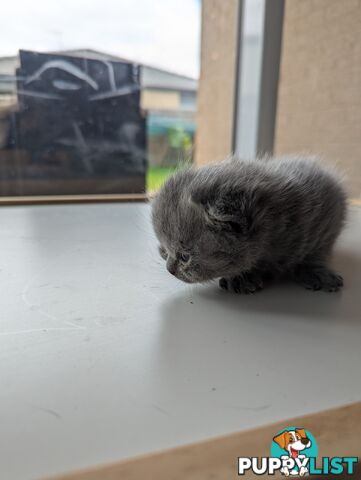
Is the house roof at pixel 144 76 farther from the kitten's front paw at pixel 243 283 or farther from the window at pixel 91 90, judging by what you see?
the kitten's front paw at pixel 243 283

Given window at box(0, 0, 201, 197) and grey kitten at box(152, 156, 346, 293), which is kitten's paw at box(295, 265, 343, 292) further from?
window at box(0, 0, 201, 197)

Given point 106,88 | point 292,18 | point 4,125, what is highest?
point 292,18

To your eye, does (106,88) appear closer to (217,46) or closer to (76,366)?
(217,46)

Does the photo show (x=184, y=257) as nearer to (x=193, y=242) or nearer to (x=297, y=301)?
(x=193, y=242)

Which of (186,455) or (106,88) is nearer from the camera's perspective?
(186,455)

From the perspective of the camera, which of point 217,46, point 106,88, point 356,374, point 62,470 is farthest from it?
point 217,46

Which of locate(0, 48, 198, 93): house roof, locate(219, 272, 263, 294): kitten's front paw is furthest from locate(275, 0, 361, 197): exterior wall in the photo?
locate(219, 272, 263, 294): kitten's front paw

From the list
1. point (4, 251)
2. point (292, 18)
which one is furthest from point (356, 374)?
point (292, 18)

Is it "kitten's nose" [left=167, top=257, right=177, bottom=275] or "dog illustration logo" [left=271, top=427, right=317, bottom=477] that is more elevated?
"kitten's nose" [left=167, top=257, right=177, bottom=275]
